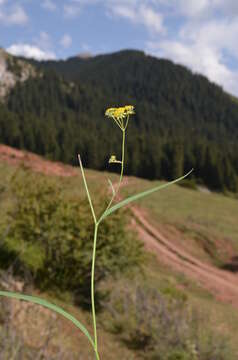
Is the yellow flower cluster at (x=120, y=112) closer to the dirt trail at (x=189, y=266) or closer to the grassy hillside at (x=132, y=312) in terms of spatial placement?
the grassy hillside at (x=132, y=312)

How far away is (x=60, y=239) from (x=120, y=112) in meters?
9.53

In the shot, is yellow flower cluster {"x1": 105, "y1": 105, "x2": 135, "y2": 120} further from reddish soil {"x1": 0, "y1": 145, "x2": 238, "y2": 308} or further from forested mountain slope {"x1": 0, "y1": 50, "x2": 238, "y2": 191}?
forested mountain slope {"x1": 0, "y1": 50, "x2": 238, "y2": 191}

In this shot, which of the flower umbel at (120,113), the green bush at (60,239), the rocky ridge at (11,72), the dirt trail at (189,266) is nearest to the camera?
the flower umbel at (120,113)

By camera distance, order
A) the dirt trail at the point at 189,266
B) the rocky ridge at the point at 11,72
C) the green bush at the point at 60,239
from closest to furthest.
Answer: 1. the green bush at the point at 60,239
2. the dirt trail at the point at 189,266
3. the rocky ridge at the point at 11,72

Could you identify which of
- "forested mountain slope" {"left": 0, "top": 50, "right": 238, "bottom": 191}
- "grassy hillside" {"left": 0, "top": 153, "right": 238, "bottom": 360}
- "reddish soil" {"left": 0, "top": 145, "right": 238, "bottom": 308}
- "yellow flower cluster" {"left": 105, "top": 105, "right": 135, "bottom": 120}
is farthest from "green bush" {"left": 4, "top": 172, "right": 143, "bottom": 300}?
"forested mountain slope" {"left": 0, "top": 50, "right": 238, "bottom": 191}

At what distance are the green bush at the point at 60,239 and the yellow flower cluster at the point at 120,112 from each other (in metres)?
9.10

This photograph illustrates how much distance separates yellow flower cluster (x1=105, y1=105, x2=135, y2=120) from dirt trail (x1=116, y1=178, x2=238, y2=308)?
48.5 feet

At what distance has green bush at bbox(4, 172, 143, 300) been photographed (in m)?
→ 10.6

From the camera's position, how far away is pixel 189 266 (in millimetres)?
18766

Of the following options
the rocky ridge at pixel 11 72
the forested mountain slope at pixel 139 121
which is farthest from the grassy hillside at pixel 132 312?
the rocky ridge at pixel 11 72

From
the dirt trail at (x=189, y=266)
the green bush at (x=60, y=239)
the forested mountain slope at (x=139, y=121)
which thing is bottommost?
the dirt trail at (x=189, y=266)

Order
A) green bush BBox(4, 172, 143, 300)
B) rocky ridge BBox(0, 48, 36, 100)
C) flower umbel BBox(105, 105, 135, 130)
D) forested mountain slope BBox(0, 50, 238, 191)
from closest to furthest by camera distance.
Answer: flower umbel BBox(105, 105, 135, 130) < green bush BBox(4, 172, 143, 300) < forested mountain slope BBox(0, 50, 238, 191) < rocky ridge BBox(0, 48, 36, 100)

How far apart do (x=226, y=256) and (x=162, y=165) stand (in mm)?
44249

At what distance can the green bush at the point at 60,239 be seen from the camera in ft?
34.7
